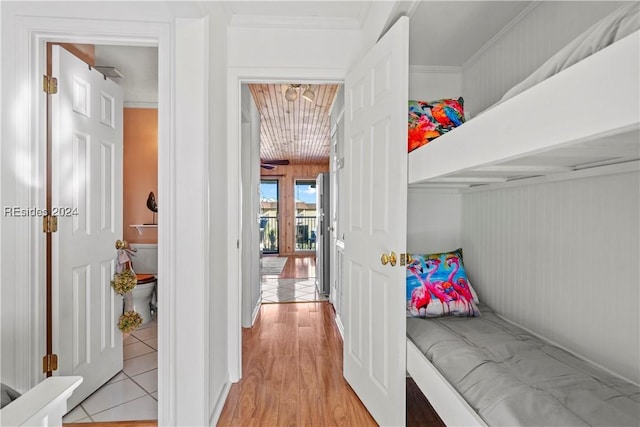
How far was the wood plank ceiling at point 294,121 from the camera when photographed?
391 cm

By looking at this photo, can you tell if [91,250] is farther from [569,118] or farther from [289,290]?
[289,290]

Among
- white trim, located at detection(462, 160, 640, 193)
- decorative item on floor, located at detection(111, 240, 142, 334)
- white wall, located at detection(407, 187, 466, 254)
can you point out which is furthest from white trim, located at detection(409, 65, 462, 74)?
decorative item on floor, located at detection(111, 240, 142, 334)

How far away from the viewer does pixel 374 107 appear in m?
1.94

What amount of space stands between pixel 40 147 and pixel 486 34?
269cm

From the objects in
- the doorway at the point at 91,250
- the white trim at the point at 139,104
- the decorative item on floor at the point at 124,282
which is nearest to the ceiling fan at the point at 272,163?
the white trim at the point at 139,104

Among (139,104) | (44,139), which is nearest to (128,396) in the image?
(44,139)

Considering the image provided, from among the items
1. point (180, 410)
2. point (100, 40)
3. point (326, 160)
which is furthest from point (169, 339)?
point (326, 160)

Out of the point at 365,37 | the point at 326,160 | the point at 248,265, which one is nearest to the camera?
the point at 365,37

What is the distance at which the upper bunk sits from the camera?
60cm

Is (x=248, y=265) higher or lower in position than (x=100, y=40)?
lower

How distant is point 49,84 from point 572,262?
114 inches

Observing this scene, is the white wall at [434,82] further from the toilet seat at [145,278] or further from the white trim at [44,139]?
the toilet seat at [145,278]

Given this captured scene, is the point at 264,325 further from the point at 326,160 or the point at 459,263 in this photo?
the point at 326,160

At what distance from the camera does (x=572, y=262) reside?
1.57m
